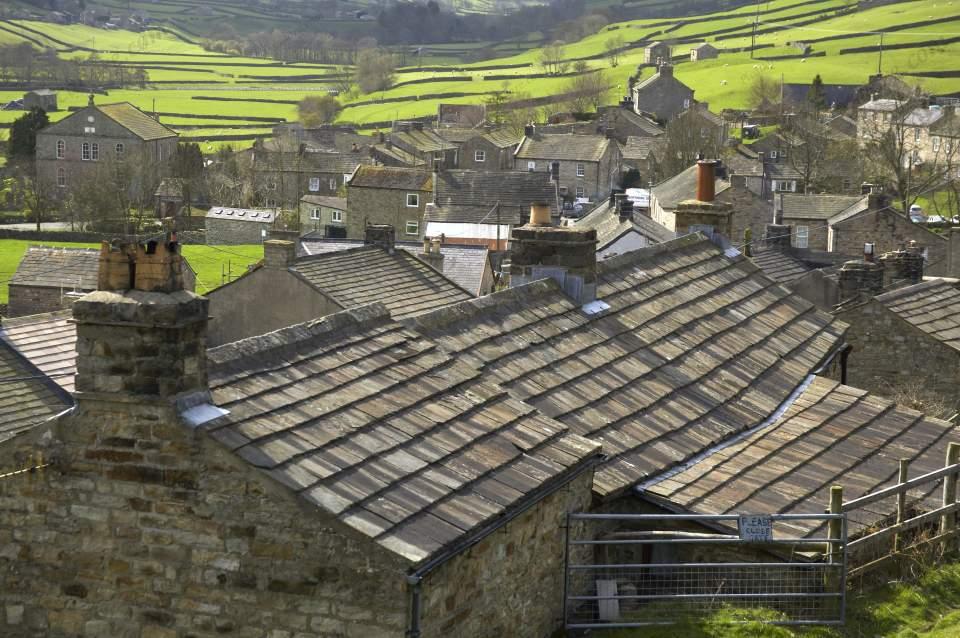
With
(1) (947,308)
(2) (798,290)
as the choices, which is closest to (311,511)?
(1) (947,308)

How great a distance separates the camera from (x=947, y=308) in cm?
2433

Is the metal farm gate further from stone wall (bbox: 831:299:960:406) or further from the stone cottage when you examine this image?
stone wall (bbox: 831:299:960:406)

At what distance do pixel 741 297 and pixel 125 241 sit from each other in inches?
468

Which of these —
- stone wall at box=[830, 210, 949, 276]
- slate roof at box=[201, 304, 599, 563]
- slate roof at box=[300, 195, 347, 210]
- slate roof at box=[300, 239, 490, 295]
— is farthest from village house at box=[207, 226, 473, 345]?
slate roof at box=[300, 195, 347, 210]

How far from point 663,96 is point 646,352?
11789cm

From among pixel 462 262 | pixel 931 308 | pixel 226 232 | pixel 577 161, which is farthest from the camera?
pixel 577 161

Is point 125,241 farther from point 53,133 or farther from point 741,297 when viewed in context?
point 53,133

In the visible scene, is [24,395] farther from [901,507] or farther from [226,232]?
[226,232]

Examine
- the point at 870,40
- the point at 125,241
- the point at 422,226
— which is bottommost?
the point at 422,226

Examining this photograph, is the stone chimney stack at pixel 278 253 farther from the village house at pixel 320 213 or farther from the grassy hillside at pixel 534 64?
the grassy hillside at pixel 534 64

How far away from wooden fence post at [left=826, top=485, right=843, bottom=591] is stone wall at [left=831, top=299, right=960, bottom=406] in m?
12.0

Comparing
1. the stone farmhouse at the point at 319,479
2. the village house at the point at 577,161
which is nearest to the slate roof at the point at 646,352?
the stone farmhouse at the point at 319,479

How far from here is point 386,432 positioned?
397 inches

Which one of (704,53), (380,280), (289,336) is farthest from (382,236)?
(704,53)
